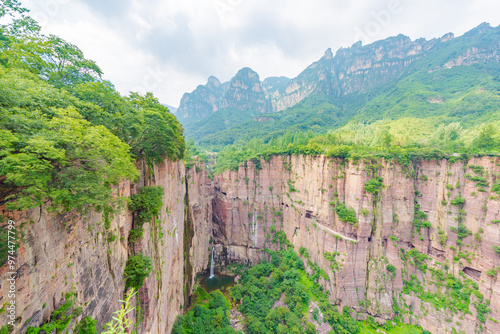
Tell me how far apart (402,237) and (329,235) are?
9557mm

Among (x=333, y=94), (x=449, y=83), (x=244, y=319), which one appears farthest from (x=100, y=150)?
(x=333, y=94)

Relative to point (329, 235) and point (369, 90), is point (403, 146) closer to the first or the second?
point (329, 235)

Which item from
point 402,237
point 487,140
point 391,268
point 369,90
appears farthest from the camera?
point 369,90

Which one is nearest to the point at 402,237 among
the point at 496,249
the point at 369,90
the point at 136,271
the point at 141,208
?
the point at 496,249

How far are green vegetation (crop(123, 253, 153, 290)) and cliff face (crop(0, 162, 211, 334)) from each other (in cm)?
48

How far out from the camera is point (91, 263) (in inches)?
357

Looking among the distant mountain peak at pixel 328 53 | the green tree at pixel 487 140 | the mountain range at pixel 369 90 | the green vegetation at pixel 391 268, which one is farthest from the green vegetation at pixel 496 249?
the distant mountain peak at pixel 328 53

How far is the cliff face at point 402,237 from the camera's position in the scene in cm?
2234

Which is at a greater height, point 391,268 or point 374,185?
point 374,185

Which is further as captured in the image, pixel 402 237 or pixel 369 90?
pixel 369 90

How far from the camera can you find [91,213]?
360 inches

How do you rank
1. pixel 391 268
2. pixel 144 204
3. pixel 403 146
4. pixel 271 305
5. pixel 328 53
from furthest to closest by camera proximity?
1. pixel 328 53
2. pixel 403 146
3. pixel 271 305
4. pixel 391 268
5. pixel 144 204

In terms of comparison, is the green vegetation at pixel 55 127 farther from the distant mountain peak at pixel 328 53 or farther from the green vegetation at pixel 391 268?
the distant mountain peak at pixel 328 53

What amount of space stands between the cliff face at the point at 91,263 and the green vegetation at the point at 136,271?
0.48 metres
